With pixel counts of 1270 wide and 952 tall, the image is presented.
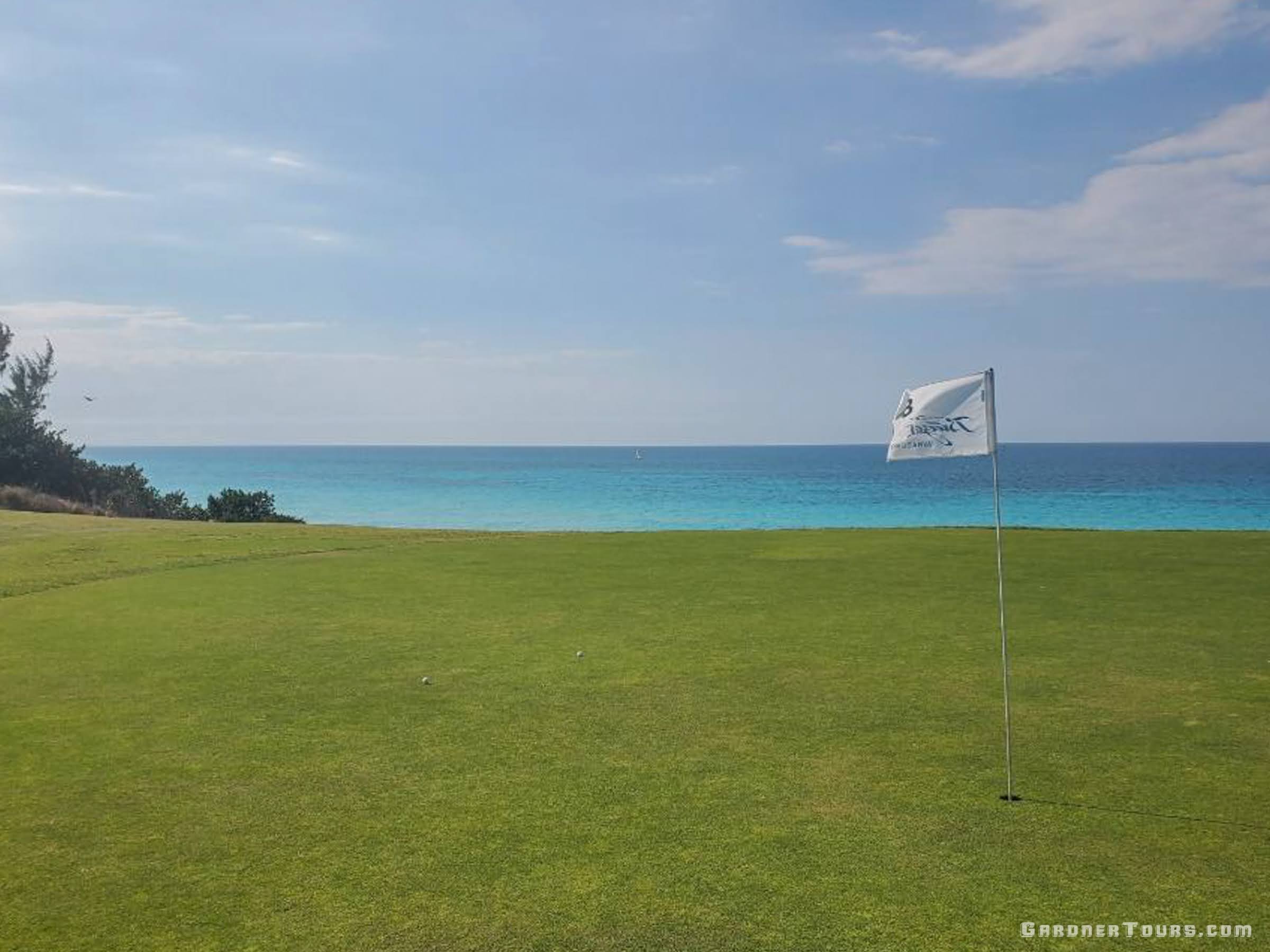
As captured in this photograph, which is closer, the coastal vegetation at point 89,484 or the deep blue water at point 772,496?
the coastal vegetation at point 89,484

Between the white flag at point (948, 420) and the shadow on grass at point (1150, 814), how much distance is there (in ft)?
7.72

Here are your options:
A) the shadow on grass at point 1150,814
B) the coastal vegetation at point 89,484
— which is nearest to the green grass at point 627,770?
the shadow on grass at point 1150,814

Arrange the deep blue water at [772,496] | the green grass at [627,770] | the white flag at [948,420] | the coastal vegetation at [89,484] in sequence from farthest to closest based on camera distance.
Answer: the deep blue water at [772,496] < the coastal vegetation at [89,484] < the white flag at [948,420] < the green grass at [627,770]

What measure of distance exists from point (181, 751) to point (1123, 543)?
2050 centimetres

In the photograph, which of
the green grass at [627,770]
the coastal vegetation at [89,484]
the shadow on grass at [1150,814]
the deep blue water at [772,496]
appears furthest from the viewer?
the deep blue water at [772,496]

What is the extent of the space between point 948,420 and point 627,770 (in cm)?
345

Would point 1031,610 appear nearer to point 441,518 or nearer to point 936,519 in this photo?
point 936,519

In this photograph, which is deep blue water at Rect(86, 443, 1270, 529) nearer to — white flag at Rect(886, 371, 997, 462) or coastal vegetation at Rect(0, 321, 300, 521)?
coastal vegetation at Rect(0, 321, 300, 521)

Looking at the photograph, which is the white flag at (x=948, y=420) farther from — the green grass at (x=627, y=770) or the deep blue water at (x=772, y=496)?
the deep blue water at (x=772, y=496)

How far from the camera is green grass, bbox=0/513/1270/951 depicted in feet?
16.6

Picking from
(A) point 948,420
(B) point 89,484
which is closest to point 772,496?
(B) point 89,484

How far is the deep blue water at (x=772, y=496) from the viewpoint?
57562mm

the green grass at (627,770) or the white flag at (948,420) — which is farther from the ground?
the white flag at (948,420)

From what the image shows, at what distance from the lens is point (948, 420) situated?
724cm
